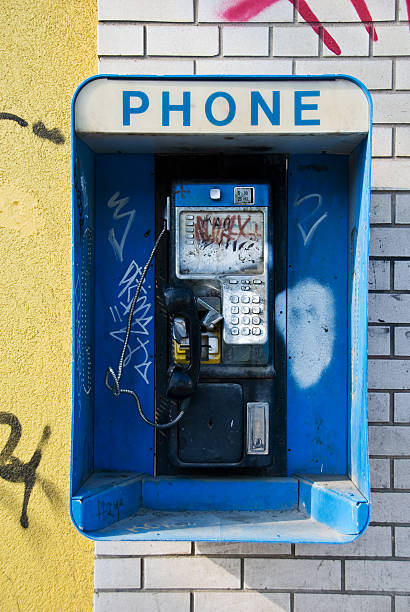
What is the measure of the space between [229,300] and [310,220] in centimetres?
42

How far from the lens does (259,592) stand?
2.01 m

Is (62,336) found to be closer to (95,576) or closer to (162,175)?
(162,175)

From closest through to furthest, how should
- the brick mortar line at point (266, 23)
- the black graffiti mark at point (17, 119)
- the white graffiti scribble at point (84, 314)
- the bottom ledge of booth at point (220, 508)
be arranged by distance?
1. the bottom ledge of booth at point (220, 508)
2. the white graffiti scribble at point (84, 314)
3. the brick mortar line at point (266, 23)
4. the black graffiti mark at point (17, 119)

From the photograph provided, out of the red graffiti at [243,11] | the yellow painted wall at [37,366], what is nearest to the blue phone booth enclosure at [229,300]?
the yellow painted wall at [37,366]

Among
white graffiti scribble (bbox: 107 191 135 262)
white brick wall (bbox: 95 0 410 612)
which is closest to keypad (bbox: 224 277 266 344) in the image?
white graffiti scribble (bbox: 107 191 135 262)

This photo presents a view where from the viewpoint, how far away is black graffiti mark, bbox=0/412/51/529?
2135 mm

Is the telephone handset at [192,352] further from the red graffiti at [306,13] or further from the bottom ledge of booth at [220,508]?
the red graffiti at [306,13]

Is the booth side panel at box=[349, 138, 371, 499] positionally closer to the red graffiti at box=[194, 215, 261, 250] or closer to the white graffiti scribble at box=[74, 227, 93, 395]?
the red graffiti at box=[194, 215, 261, 250]

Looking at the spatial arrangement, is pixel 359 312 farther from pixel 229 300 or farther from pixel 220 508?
pixel 220 508

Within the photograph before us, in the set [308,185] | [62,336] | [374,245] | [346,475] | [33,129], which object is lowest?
[346,475]

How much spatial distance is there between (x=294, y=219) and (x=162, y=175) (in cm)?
47

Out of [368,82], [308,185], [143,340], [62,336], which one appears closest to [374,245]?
A: [308,185]

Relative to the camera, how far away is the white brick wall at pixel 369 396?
1.97m

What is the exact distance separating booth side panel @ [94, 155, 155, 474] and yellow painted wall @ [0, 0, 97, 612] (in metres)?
0.33
